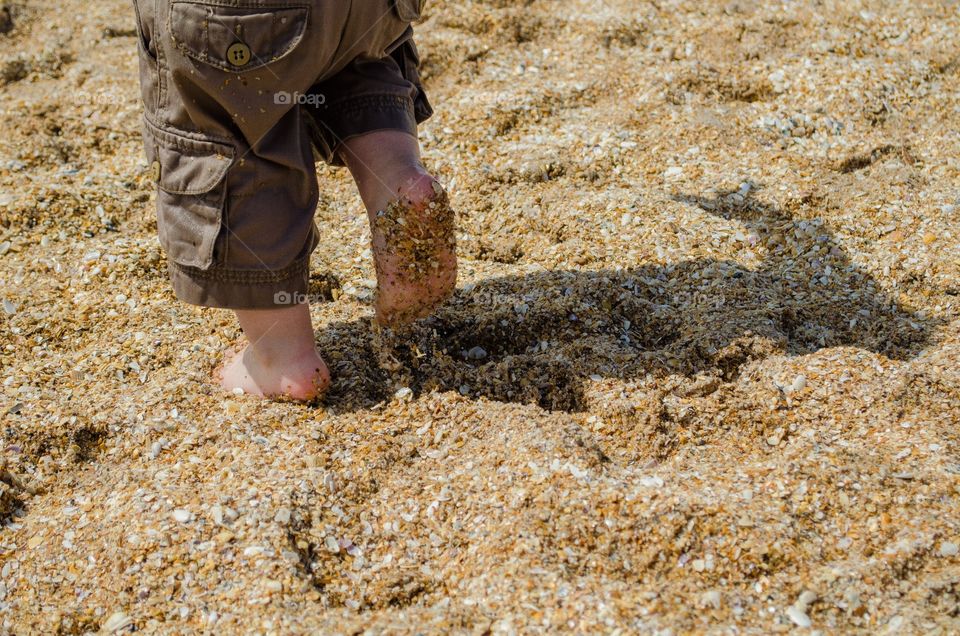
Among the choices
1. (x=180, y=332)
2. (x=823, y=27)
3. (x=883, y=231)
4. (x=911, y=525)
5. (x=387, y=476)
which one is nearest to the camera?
(x=911, y=525)

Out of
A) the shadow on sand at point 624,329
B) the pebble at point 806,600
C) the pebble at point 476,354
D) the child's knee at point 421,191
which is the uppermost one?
the child's knee at point 421,191

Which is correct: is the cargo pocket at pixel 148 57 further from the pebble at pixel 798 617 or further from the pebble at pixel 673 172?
the pebble at pixel 673 172

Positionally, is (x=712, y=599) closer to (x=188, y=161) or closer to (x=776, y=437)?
(x=776, y=437)

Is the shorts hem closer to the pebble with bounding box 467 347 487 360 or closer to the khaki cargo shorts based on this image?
the khaki cargo shorts

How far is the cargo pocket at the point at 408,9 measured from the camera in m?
1.77

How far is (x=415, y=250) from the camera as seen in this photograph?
1.87 meters

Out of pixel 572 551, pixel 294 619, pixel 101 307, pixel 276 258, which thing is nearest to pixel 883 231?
pixel 572 551

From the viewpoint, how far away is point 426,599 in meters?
1.51

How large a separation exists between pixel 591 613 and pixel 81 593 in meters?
0.89

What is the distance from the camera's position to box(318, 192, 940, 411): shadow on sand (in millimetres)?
2016

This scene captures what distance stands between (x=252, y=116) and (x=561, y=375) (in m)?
0.86

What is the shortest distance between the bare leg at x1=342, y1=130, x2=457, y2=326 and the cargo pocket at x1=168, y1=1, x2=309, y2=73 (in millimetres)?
364

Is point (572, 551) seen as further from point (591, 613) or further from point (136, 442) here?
point (136, 442)

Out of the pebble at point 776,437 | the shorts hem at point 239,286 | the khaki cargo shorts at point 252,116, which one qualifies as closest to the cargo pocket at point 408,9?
the khaki cargo shorts at point 252,116
